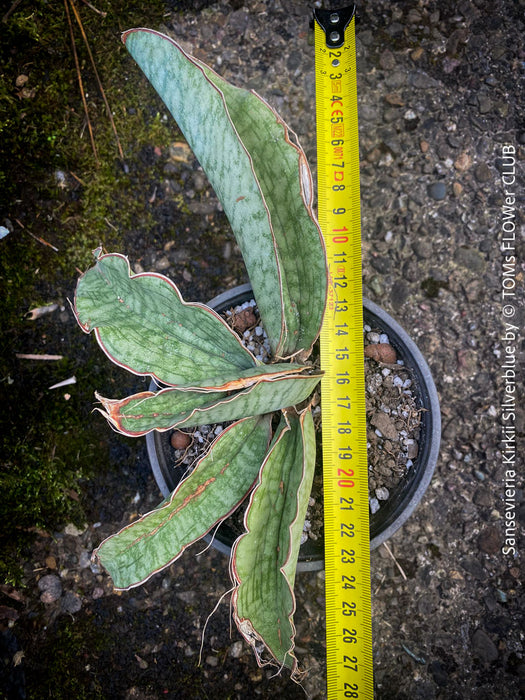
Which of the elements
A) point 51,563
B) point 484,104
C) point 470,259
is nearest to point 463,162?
point 484,104

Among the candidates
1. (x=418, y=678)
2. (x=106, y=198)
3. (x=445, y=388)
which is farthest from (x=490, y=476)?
(x=106, y=198)

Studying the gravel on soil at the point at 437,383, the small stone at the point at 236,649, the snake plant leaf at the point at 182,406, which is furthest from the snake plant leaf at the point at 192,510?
the small stone at the point at 236,649

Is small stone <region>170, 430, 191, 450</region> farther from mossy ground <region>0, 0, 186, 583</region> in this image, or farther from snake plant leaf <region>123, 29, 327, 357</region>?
snake plant leaf <region>123, 29, 327, 357</region>

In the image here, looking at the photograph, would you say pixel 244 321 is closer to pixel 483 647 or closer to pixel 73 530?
pixel 73 530

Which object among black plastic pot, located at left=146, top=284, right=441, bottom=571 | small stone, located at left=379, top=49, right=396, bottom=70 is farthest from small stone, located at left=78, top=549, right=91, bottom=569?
small stone, located at left=379, top=49, right=396, bottom=70

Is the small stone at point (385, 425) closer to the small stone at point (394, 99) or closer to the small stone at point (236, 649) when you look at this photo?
the small stone at point (236, 649)

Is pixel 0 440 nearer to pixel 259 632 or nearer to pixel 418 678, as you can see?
pixel 259 632
